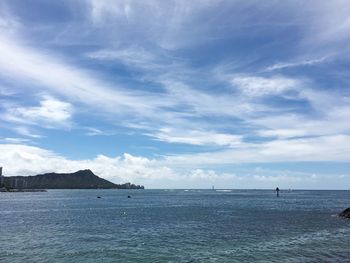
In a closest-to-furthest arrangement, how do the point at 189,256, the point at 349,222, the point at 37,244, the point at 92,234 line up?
the point at 189,256 < the point at 37,244 < the point at 92,234 < the point at 349,222

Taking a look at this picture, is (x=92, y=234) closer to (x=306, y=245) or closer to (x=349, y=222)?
(x=306, y=245)

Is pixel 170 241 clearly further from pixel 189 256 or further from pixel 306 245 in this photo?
pixel 306 245

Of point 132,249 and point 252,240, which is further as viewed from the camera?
point 252,240

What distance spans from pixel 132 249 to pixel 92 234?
51.2ft

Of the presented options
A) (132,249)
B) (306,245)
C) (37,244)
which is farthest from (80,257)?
(306,245)

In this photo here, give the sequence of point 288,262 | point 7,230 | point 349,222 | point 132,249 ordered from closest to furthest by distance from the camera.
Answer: point 288,262 → point 132,249 → point 7,230 → point 349,222

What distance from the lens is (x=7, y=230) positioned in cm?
6412

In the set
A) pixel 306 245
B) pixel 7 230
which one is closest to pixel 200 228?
pixel 306 245

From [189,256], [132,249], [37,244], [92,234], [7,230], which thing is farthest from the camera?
[7,230]

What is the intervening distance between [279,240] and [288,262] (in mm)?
13381

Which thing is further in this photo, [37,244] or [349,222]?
[349,222]

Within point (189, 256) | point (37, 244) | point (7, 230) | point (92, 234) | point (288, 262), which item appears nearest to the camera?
point (288, 262)

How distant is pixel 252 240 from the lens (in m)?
51.5

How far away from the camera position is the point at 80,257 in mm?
41219
